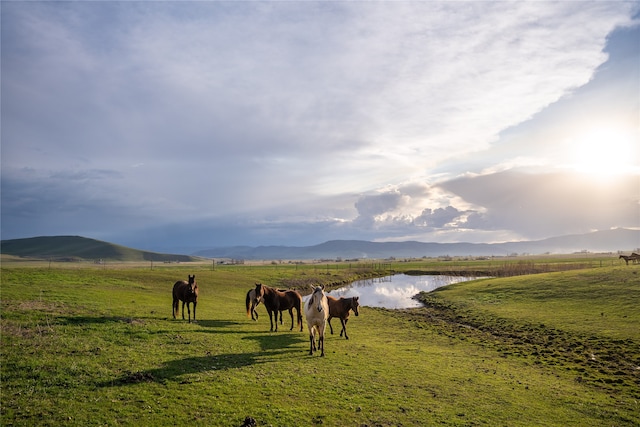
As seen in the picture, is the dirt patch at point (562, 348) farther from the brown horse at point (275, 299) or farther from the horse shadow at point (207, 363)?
the horse shadow at point (207, 363)

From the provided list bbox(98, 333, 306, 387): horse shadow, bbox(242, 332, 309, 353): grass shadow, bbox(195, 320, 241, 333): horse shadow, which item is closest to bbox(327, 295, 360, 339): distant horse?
bbox(242, 332, 309, 353): grass shadow

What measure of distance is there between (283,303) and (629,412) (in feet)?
56.1

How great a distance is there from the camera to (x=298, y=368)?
1423 cm

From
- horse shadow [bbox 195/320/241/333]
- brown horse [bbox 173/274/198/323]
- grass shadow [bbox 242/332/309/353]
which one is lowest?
grass shadow [bbox 242/332/309/353]

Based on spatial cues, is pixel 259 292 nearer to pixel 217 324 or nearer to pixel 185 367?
pixel 217 324

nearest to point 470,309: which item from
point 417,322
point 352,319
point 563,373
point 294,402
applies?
point 417,322

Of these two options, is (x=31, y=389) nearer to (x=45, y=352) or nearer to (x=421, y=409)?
(x=45, y=352)

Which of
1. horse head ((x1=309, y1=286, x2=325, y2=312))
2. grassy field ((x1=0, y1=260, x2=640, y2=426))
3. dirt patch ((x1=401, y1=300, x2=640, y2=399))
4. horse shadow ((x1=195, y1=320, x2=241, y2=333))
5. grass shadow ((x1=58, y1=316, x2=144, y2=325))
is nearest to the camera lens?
grassy field ((x1=0, y1=260, x2=640, y2=426))

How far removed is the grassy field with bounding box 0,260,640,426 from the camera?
1031 cm

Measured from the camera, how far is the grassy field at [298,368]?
10312 mm

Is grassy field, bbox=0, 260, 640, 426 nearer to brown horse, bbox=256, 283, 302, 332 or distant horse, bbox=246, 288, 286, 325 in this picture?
distant horse, bbox=246, 288, 286, 325

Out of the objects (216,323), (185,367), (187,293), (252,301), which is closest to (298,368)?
(185,367)

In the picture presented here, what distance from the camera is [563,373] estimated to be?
16156mm

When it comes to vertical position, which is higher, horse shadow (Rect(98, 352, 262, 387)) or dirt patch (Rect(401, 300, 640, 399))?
horse shadow (Rect(98, 352, 262, 387))
